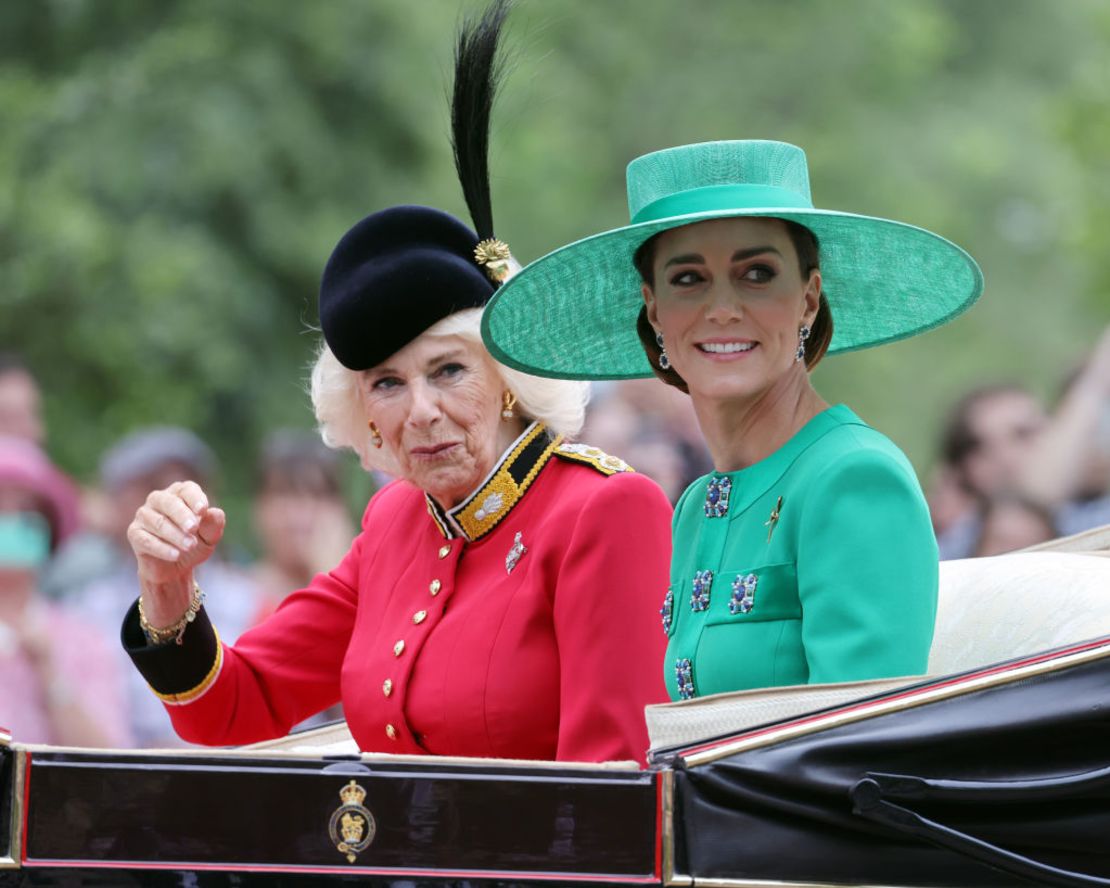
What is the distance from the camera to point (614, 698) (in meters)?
2.98

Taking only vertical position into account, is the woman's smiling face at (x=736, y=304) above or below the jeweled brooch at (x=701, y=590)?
above

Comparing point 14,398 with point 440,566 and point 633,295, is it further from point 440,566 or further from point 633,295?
point 633,295

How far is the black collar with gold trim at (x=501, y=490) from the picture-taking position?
11.0 ft

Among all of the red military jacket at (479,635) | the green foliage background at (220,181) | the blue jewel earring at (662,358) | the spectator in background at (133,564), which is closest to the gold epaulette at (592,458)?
the red military jacket at (479,635)

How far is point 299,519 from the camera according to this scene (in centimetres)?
670

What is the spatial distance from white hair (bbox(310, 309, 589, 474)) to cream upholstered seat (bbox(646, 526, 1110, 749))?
0.72 meters

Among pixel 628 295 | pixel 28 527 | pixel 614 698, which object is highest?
pixel 28 527

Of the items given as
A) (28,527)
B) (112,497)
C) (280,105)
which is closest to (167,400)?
(280,105)

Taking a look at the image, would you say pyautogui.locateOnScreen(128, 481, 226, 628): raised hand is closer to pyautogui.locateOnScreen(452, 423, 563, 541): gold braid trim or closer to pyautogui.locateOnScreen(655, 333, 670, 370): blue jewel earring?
pyautogui.locateOnScreen(452, 423, 563, 541): gold braid trim

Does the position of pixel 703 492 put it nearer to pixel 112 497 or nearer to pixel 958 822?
pixel 958 822

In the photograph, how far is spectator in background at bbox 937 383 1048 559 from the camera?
6.17 metres

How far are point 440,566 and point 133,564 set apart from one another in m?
3.94

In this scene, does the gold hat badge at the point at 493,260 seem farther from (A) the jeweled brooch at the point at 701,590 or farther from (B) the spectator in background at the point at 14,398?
(B) the spectator in background at the point at 14,398

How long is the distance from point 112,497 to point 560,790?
209 inches
